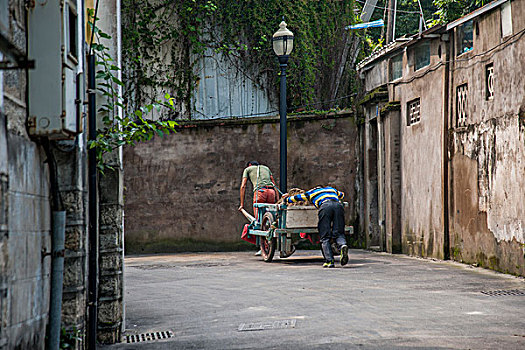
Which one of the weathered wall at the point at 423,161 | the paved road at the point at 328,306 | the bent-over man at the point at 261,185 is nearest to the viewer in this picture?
the paved road at the point at 328,306

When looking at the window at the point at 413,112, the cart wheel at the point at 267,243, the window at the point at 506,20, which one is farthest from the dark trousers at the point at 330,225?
the window at the point at 506,20

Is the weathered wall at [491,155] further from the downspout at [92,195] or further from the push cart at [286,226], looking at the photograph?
the downspout at [92,195]

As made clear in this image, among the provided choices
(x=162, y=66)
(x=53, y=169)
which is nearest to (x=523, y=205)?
(x=53, y=169)

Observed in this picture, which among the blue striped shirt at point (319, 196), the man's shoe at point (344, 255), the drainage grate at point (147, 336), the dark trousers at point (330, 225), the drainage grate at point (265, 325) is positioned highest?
the blue striped shirt at point (319, 196)

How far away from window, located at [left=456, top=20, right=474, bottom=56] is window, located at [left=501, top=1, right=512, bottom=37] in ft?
5.00

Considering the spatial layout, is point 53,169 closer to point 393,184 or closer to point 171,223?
point 393,184

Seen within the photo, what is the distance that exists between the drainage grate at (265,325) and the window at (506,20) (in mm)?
6295

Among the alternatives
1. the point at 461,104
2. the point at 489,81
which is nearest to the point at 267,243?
the point at 461,104

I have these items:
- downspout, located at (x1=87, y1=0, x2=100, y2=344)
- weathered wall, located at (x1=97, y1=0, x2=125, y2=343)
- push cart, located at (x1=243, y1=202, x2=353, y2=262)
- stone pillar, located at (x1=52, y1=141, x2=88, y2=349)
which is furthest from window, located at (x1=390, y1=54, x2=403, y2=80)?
stone pillar, located at (x1=52, y1=141, x2=88, y2=349)

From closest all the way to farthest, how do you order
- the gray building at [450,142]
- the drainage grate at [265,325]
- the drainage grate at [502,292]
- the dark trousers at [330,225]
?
1. the drainage grate at [265,325]
2. the drainage grate at [502,292]
3. the gray building at [450,142]
4. the dark trousers at [330,225]

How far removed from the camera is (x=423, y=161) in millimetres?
15562

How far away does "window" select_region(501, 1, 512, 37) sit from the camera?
39.2ft

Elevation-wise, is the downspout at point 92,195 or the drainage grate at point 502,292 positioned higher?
the downspout at point 92,195

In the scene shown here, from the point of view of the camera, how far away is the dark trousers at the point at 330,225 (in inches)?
551
